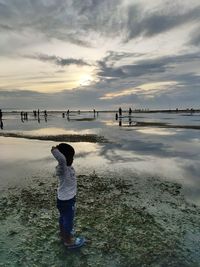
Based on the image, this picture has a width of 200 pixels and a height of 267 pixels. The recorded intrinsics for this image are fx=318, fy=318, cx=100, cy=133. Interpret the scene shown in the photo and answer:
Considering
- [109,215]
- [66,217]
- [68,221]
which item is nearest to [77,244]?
[68,221]

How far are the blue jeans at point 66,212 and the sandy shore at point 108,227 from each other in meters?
0.47

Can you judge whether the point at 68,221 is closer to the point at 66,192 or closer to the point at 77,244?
the point at 77,244

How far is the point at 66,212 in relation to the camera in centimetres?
668

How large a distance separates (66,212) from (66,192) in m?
0.43

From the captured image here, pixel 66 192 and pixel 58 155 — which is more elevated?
pixel 58 155

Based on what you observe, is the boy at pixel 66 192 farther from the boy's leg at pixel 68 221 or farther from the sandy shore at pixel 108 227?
the sandy shore at pixel 108 227

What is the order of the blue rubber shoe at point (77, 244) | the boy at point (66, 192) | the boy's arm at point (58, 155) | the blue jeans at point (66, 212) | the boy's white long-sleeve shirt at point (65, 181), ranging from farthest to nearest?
the blue rubber shoe at point (77, 244), the blue jeans at point (66, 212), the boy's white long-sleeve shirt at point (65, 181), the boy at point (66, 192), the boy's arm at point (58, 155)

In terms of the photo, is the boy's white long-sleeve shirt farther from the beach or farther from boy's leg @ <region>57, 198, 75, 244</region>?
the beach

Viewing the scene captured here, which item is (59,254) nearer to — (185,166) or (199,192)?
(199,192)

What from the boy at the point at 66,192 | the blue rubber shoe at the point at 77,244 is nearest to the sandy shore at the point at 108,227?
the blue rubber shoe at the point at 77,244

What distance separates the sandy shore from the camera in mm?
6348

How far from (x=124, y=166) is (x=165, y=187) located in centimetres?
400

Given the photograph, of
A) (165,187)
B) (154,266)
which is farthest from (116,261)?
(165,187)

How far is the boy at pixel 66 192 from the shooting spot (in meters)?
6.39
